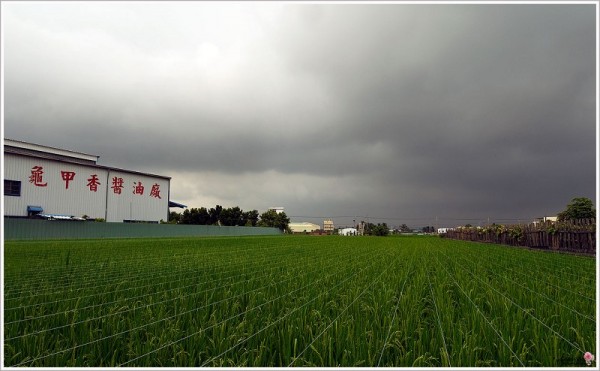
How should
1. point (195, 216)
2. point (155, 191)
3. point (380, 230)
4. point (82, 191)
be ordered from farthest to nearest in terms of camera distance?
1. point (380, 230)
2. point (195, 216)
3. point (155, 191)
4. point (82, 191)

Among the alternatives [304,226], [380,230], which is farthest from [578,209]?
[304,226]

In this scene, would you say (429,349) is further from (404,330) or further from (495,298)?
(495,298)

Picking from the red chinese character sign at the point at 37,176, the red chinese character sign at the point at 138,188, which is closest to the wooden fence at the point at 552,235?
the red chinese character sign at the point at 138,188

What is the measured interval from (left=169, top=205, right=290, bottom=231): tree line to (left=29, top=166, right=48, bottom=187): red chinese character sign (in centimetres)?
1633

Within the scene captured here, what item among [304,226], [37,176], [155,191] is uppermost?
[37,176]


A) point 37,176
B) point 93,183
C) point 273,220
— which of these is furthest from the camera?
point 273,220

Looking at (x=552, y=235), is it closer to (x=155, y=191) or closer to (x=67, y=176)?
(x=67, y=176)

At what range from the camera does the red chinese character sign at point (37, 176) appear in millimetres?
24000

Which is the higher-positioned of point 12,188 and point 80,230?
point 12,188

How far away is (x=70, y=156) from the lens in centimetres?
3272

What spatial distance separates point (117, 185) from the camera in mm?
28844

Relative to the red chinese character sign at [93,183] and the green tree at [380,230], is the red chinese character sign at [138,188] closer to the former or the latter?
the red chinese character sign at [93,183]

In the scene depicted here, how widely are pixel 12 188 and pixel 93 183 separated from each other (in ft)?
15.7

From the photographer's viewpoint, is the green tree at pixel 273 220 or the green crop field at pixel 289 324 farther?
the green tree at pixel 273 220
